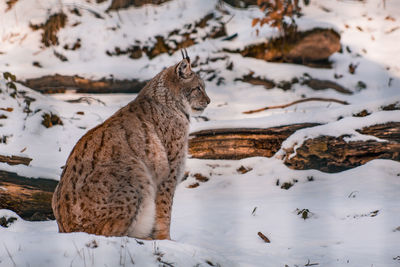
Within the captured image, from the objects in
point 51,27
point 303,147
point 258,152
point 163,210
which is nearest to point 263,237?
point 163,210

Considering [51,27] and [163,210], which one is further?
[51,27]

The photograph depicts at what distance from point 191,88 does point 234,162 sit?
169 centimetres

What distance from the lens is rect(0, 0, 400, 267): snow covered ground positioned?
3.25 m

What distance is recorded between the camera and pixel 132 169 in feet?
11.9

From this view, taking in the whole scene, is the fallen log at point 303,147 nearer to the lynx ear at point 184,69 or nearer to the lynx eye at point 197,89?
the lynx eye at point 197,89

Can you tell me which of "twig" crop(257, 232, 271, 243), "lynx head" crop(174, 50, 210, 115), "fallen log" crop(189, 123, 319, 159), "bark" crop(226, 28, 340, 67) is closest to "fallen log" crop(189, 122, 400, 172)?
"fallen log" crop(189, 123, 319, 159)

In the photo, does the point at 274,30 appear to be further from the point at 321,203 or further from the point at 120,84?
the point at 321,203

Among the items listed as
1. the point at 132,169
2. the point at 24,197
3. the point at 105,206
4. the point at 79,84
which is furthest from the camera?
the point at 79,84

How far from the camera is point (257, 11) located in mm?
11547

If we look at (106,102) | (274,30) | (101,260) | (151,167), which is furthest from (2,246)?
(274,30)

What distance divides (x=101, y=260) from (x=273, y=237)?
2.03 m

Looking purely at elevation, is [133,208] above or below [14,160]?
above

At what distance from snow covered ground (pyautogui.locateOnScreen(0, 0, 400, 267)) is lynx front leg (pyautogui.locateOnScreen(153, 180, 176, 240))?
46 cm

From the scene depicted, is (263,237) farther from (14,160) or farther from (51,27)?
(51,27)
